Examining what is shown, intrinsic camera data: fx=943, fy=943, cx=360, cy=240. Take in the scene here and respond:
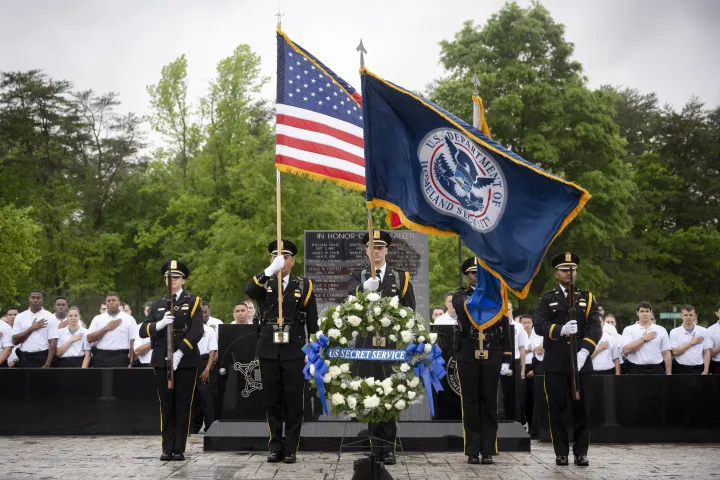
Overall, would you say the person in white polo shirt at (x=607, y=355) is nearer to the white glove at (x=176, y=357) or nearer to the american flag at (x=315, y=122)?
the american flag at (x=315, y=122)

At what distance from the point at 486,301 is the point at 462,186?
1.72 metres

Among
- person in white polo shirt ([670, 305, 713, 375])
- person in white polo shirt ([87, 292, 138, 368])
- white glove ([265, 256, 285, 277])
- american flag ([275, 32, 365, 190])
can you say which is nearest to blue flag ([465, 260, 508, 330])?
american flag ([275, 32, 365, 190])

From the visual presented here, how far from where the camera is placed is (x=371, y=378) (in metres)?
8.66

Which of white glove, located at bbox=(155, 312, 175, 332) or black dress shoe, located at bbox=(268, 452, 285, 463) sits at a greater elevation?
white glove, located at bbox=(155, 312, 175, 332)

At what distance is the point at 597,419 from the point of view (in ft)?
46.1

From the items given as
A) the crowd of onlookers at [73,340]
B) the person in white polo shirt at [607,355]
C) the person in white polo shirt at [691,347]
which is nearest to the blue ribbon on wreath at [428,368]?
the person in white polo shirt at [607,355]

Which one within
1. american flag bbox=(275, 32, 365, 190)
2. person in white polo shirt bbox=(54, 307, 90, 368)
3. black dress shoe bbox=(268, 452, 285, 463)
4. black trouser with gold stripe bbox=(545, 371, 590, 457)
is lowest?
black dress shoe bbox=(268, 452, 285, 463)

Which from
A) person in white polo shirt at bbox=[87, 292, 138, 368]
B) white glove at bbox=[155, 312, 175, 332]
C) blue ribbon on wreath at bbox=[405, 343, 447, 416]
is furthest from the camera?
person in white polo shirt at bbox=[87, 292, 138, 368]

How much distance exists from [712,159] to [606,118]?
52.9 feet

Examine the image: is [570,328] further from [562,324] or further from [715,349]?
[715,349]

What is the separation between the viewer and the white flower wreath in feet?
28.3

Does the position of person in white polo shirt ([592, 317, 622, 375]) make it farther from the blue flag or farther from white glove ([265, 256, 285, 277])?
white glove ([265, 256, 285, 277])

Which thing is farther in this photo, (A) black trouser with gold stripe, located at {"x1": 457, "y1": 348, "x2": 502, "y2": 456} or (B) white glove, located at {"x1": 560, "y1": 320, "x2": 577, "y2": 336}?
(A) black trouser with gold stripe, located at {"x1": 457, "y1": 348, "x2": 502, "y2": 456}

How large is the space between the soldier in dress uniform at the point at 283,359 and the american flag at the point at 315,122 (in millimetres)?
1049
